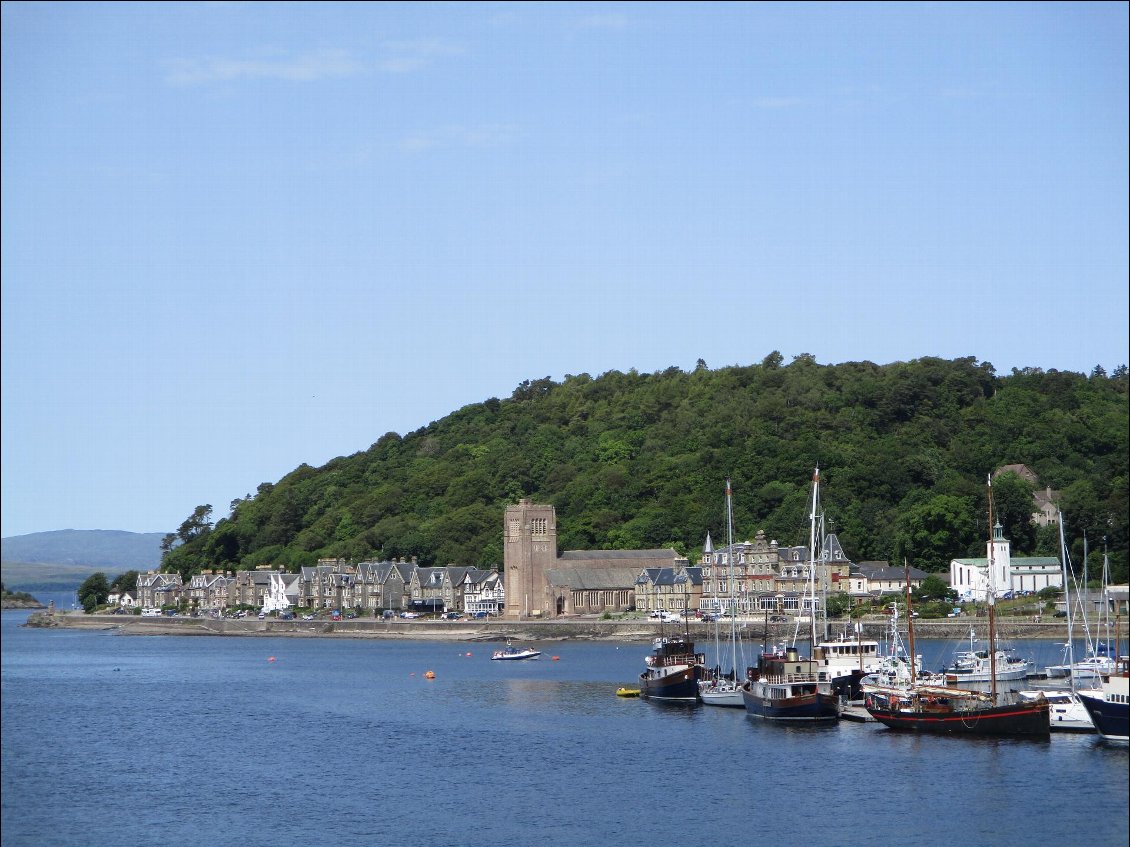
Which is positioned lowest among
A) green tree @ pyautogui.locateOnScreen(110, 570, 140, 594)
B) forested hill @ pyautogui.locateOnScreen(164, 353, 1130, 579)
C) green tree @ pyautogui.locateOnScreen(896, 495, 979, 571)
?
green tree @ pyautogui.locateOnScreen(110, 570, 140, 594)

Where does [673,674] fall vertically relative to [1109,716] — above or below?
below

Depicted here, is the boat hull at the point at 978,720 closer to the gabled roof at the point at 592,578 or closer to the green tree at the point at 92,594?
the gabled roof at the point at 592,578

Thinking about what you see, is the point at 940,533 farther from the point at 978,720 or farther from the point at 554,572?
the point at 978,720

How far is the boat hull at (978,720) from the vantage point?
4525cm

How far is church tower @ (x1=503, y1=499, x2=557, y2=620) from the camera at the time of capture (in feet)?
413

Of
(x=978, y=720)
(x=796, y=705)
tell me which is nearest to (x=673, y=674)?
(x=796, y=705)

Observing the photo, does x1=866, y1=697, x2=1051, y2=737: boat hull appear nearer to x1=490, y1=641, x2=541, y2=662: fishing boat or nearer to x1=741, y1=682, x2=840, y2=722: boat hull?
x1=741, y1=682, x2=840, y2=722: boat hull

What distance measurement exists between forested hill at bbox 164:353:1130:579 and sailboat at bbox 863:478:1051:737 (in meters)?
38.3

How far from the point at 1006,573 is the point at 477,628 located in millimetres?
42083

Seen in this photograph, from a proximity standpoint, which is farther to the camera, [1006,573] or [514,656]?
[1006,573]

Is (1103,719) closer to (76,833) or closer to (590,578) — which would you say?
(76,833)

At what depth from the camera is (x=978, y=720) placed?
46188 millimetres

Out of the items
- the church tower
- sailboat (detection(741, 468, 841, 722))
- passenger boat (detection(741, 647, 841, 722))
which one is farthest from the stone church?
passenger boat (detection(741, 647, 841, 722))

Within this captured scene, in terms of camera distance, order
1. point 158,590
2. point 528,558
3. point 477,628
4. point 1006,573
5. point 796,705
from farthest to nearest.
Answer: point 158,590 → point 528,558 → point 477,628 → point 1006,573 → point 796,705
